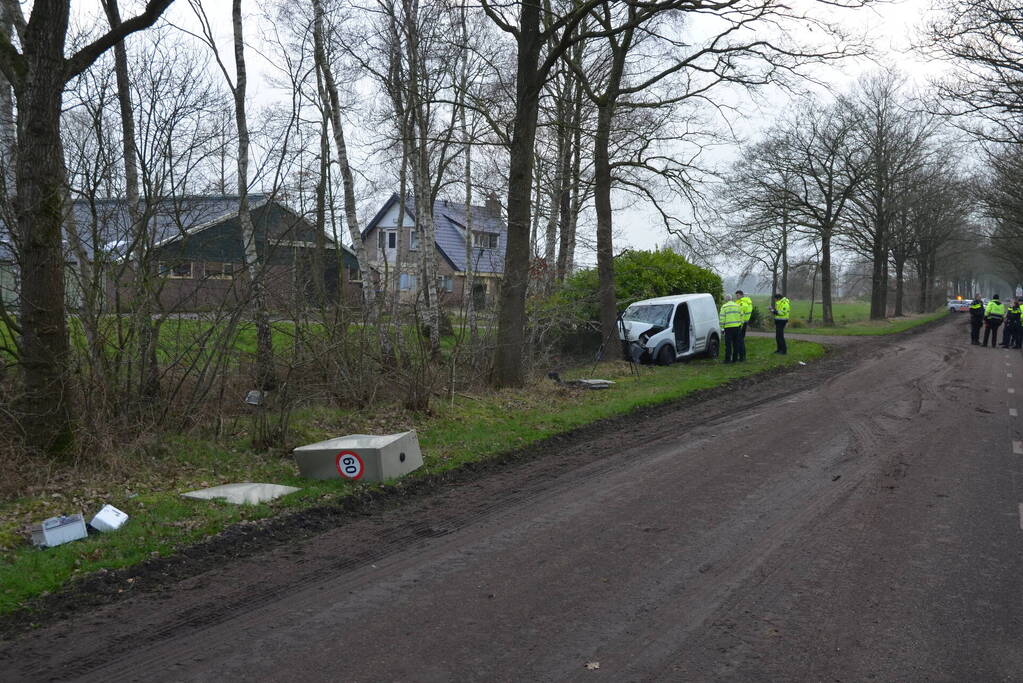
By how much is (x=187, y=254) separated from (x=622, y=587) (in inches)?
337

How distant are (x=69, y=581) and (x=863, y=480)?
24.5 ft

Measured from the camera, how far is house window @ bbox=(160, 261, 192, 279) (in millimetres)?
10578

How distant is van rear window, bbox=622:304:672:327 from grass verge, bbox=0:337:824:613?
16.2ft

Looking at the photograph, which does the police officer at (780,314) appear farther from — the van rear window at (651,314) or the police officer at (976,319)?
the police officer at (976,319)

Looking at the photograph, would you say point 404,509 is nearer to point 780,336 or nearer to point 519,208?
point 519,208

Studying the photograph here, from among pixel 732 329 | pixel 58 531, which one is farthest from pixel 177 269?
pixel 732 329

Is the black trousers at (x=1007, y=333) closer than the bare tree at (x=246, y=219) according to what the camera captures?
No

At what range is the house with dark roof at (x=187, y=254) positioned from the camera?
1009 cm

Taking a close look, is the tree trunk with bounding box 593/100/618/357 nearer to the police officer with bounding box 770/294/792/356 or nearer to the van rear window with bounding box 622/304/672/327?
the van rear window with bounding box 622/304/672/327

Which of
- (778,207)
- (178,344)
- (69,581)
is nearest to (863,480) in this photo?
(69,581)

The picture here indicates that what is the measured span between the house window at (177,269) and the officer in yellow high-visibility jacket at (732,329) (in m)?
13.9

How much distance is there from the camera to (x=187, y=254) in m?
11.9

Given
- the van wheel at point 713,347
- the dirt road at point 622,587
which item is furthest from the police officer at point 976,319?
the dirt road at point 622,587

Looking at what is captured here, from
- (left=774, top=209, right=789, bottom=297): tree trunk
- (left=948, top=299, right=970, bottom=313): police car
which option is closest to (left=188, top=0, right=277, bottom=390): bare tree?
(left=774, top=209, right=789, bottom=297): tree trunk
